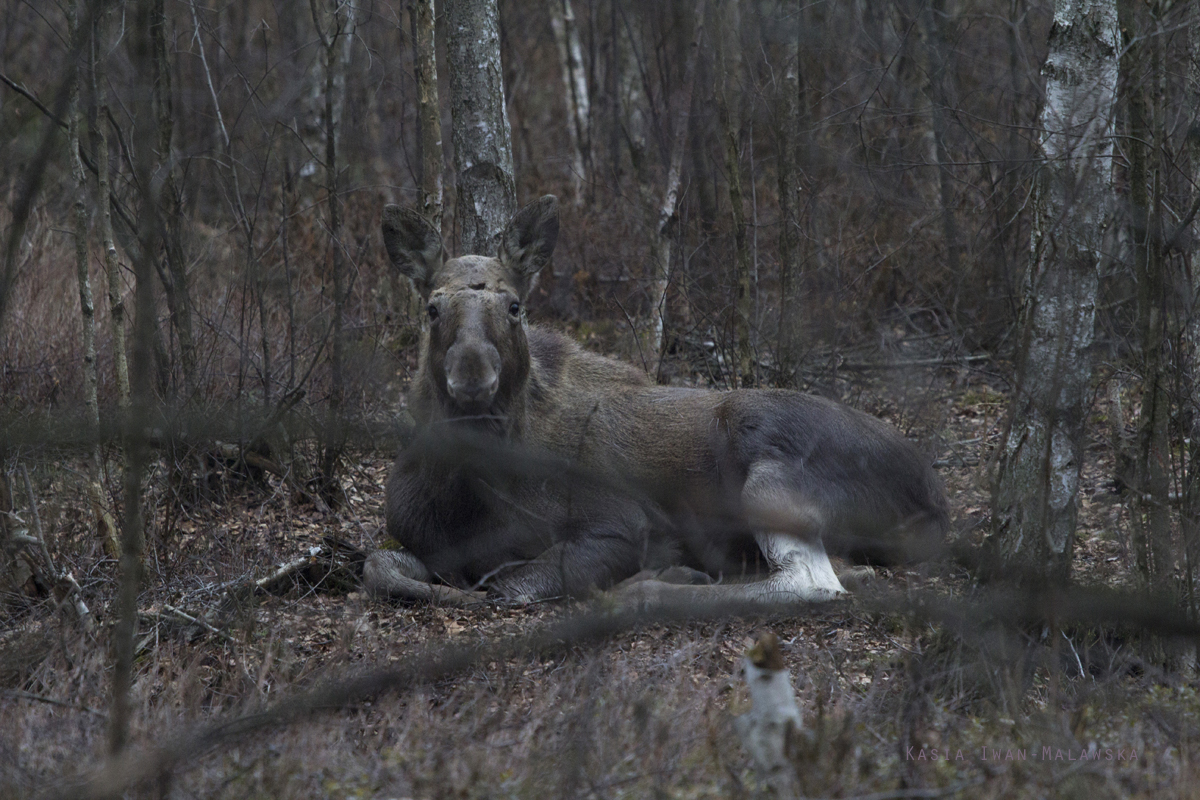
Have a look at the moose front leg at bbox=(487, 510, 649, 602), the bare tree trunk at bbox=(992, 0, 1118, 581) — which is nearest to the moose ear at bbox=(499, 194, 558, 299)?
the moose front leg at bbox=(487, 510, 649, 602)

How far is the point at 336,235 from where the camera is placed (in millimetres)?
7883

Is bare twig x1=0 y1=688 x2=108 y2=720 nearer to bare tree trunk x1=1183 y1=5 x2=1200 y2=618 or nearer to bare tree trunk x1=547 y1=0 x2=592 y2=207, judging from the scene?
bare tree trunk x1=1183 y1=5 x2=1200 y2=618

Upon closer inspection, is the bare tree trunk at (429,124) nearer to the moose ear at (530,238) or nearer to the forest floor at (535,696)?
the moose ear at (530,238)

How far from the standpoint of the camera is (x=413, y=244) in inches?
271

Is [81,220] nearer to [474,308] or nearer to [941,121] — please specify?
[474,308]

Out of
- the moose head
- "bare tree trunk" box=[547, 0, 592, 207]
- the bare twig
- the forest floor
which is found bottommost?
the forest floor

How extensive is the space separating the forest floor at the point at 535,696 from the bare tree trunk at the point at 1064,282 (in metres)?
0.50

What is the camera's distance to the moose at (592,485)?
21.4 ft

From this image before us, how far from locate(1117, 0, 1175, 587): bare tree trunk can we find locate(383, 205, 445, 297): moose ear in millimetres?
3860

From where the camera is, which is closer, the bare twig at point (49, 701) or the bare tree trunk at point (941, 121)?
the bare twig at point (49, 701)

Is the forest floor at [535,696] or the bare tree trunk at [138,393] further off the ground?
the bare tree trunk at [138,393]

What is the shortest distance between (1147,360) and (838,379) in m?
4.00

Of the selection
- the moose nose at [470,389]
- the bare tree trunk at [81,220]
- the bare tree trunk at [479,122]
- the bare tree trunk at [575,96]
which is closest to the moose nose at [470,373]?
the moose nose at [470,389]

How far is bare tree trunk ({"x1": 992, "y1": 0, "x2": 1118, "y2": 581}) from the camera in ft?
17.0
